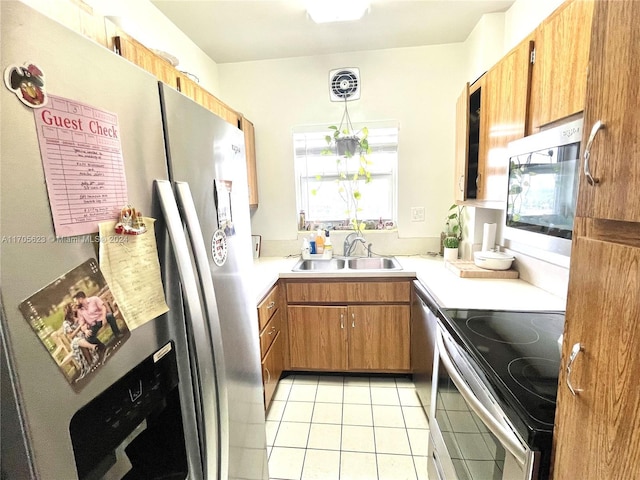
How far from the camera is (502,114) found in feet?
5.16

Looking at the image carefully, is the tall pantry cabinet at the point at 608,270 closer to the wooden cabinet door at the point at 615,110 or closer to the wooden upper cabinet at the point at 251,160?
the wooden cabinet door at the point at 615,110

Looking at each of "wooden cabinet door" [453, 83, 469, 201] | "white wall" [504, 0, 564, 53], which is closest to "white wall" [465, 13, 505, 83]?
"white wall" [504, 0, 564, 53]

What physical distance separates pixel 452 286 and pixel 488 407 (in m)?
0.95

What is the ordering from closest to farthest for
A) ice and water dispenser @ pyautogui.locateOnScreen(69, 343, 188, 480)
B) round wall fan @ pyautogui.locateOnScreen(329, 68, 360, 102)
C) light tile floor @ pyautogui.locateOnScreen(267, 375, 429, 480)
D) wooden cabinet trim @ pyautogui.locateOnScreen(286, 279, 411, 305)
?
ice and water dispenser @ pyautogui.locateOnScreen(69, 343, 188, 480)
light tile floor @ pyautogui.locateOnScreen(267, 375, 429, 480)
wooden cabinet trim @ pyautogui.locateOnScreen(286, 279, 411, 305)
round wall fan @ pyautogui.locateOnScreen(329, 68, 360, 102)

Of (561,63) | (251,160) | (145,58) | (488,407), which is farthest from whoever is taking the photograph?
(251,160)

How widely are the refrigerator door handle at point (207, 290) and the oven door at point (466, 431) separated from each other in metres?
0.72

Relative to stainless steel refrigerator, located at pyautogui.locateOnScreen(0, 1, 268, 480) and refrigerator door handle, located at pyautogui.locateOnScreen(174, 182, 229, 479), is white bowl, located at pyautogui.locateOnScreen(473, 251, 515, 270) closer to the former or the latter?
stainless steel refrigerator, located at pyautogui.locateOnScreen(0, 1, 268, 480)

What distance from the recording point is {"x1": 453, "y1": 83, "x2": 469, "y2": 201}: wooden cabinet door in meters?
1.98

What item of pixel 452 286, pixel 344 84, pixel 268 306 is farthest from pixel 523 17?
pixel 268 306

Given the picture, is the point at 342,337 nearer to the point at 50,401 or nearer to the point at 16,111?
the point at 50,401

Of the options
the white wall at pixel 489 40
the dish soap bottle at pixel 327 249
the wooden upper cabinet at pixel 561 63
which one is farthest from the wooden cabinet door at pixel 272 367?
the white wall at pixel 489 40

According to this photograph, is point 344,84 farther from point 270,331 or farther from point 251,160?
point 270,331

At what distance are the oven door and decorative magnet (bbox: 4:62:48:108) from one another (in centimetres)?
116

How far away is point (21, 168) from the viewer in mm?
410
